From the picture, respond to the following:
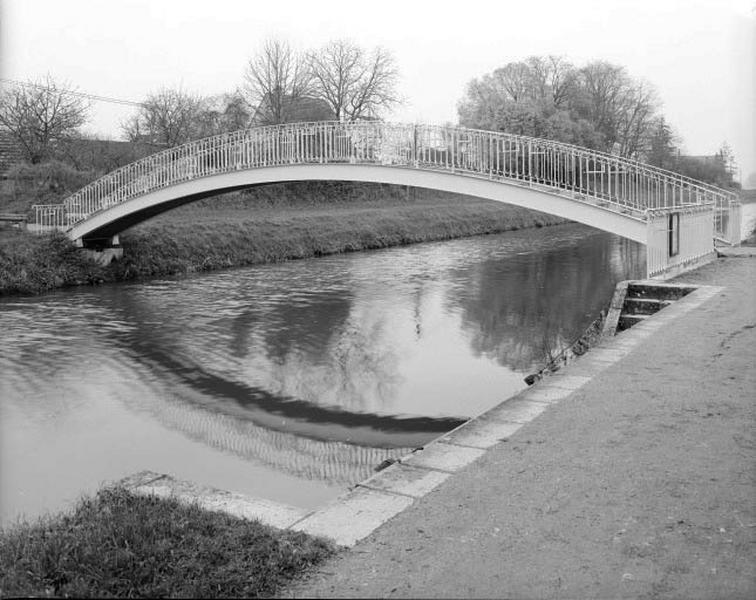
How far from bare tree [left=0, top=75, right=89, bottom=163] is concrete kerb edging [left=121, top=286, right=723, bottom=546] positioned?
82.2 ft

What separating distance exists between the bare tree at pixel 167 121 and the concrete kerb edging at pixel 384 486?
30.3 metres

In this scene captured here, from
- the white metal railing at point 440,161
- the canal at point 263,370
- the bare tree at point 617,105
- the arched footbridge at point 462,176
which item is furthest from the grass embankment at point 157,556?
the bare tree at point 617,105

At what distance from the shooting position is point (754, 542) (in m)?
3.64

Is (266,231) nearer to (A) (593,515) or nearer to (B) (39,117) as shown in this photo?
(B) (39,117)

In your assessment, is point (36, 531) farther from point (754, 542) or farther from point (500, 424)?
point (754, 542)

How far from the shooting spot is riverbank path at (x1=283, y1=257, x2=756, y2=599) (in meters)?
3.32

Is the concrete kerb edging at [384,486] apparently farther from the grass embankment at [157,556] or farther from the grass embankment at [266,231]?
the grass embankment at [266,231]

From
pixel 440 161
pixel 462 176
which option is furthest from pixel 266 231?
pixel 462 176

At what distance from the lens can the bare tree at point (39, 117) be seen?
27.1 m

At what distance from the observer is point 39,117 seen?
27.9m

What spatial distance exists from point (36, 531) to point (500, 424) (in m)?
3.02

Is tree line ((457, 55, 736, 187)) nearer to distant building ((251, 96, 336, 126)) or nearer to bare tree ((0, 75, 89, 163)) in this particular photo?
distant building ((251, 96, 336, 126))

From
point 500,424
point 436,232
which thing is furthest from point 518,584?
point 436,232

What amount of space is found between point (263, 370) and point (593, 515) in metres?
7.61
